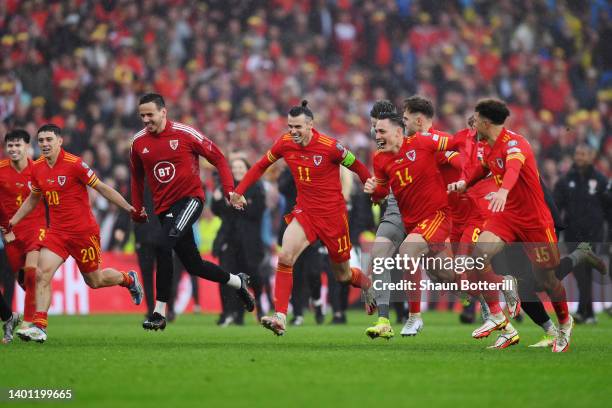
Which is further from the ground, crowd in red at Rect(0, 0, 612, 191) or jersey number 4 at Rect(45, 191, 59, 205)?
crowd in red at Rect(0, 0, 612, 191)

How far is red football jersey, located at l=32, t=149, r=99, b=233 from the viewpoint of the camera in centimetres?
1181

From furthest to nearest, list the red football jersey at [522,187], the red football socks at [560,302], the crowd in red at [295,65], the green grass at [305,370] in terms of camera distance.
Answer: the crowd in red at [295,65]
the red football socks at [560,302]
the red football jersey at [522,187]
the green grass at [305,370]

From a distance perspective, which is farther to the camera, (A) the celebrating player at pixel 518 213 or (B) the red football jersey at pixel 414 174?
(B) the red football jersey at pixel 414 174

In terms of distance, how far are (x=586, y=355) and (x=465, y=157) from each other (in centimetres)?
253

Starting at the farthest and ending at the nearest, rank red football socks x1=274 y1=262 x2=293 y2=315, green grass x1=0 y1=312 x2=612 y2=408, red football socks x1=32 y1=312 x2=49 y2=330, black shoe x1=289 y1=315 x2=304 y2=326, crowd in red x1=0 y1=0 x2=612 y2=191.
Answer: crowd in red x1=0 y1=0 x2=612 y2=191, black shoe x1=289 y1=315 x2=304 y2=326, red football socks x1=274 y1=262 x2=293 y2=315, red football socks x1=32 y1=312 x2=49 y2=330, green grass x1=0 y1=312 x2=612 y2=408

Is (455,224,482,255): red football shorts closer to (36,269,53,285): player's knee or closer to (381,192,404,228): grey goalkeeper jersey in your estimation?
(381,192,404,228): grey goalkeeper jersey

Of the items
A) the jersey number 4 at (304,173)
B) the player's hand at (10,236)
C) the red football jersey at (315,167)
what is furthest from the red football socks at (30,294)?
the jersey number 4 at (304,173)

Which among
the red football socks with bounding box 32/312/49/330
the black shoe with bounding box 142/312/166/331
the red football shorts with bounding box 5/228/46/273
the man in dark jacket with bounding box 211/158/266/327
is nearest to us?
the black shoe with bounding box 142/312/166/331

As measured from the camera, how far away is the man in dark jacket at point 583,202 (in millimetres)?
16984

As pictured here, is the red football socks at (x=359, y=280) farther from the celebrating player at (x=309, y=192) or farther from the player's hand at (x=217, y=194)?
the player's hand at (x=217, y=194)

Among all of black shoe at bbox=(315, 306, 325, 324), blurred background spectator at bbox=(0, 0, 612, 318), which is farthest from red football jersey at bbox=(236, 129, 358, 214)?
blurred background spectator at bbox=(0, 0, 612, 318)

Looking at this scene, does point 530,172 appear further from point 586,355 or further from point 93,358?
point 93,358

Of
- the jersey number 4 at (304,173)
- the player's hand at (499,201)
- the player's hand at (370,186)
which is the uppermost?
the jersey number 4 at (304,173)

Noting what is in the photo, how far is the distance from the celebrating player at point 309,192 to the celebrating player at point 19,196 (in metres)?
2.33
